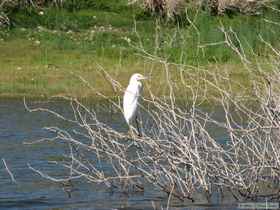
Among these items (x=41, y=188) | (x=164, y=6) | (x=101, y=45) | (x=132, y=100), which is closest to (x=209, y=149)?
(x=41, y=188)

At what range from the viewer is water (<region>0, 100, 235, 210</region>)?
1273 centimetres

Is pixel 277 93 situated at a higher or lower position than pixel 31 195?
higher

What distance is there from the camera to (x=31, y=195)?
13.4 meters

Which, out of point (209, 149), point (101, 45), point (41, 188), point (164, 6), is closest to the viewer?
point (209, 149)

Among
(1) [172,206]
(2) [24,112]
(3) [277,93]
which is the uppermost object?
(3) [277,93]

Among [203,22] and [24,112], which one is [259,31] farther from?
[24,112]

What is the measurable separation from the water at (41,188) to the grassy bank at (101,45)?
3.53 meters

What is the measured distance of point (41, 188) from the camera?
13844 millimetres

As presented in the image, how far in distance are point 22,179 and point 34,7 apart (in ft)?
42.8

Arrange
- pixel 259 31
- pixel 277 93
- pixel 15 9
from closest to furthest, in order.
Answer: pixel 277 93, pixel 259 31, pixel 15 9

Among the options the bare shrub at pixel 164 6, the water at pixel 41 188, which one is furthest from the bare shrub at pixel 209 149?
the bare shrub at pixel 164 6

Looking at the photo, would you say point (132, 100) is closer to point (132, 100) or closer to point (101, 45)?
point (132, 100)

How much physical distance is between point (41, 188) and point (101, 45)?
436 inches

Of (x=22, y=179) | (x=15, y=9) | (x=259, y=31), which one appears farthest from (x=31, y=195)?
(x=15, y=9)
